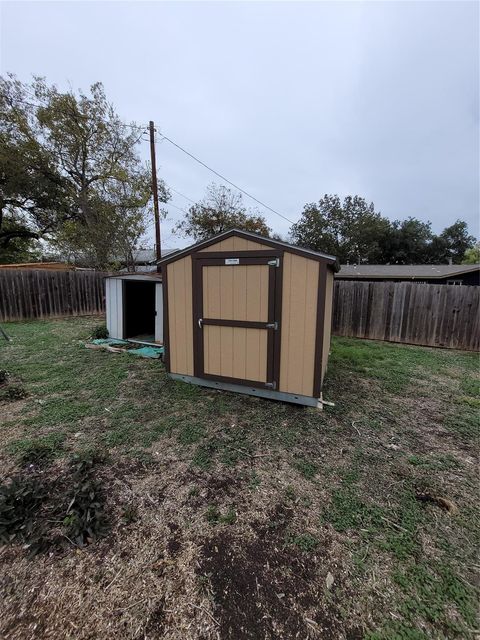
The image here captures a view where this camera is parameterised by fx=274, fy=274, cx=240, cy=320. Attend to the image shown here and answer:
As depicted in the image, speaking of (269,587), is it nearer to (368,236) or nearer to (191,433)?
(191,433)

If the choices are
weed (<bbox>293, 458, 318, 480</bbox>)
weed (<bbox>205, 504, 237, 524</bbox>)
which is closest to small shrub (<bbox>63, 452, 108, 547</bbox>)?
weed (<bbox>205, 504, 237, 524</bbox>)

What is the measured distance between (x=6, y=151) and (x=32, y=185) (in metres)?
1.63

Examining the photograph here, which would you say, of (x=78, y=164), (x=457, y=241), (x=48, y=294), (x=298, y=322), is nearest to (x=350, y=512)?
(x=298, y=322)

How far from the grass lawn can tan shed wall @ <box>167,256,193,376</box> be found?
0.72m

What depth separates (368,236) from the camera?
25.1 meters

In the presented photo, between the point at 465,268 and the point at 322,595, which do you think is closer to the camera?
the point at 322,595

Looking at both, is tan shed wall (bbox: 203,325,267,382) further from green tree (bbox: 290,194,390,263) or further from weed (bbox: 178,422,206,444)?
green tree (bbox: 290,194,390,263)

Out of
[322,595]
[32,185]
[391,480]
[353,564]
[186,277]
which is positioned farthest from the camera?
[32,185]

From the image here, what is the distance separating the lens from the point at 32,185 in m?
14.2

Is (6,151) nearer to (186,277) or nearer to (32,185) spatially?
(32,185)

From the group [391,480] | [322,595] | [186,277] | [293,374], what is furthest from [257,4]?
[322,595]

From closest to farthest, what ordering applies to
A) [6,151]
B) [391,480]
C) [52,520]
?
[52,520], [391,480], [6,151]

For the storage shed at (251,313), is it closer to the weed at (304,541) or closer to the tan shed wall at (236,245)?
the tan shed wall at (236,245)

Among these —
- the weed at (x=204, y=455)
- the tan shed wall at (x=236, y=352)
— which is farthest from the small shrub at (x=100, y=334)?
the weed at (x=204, y=455)
